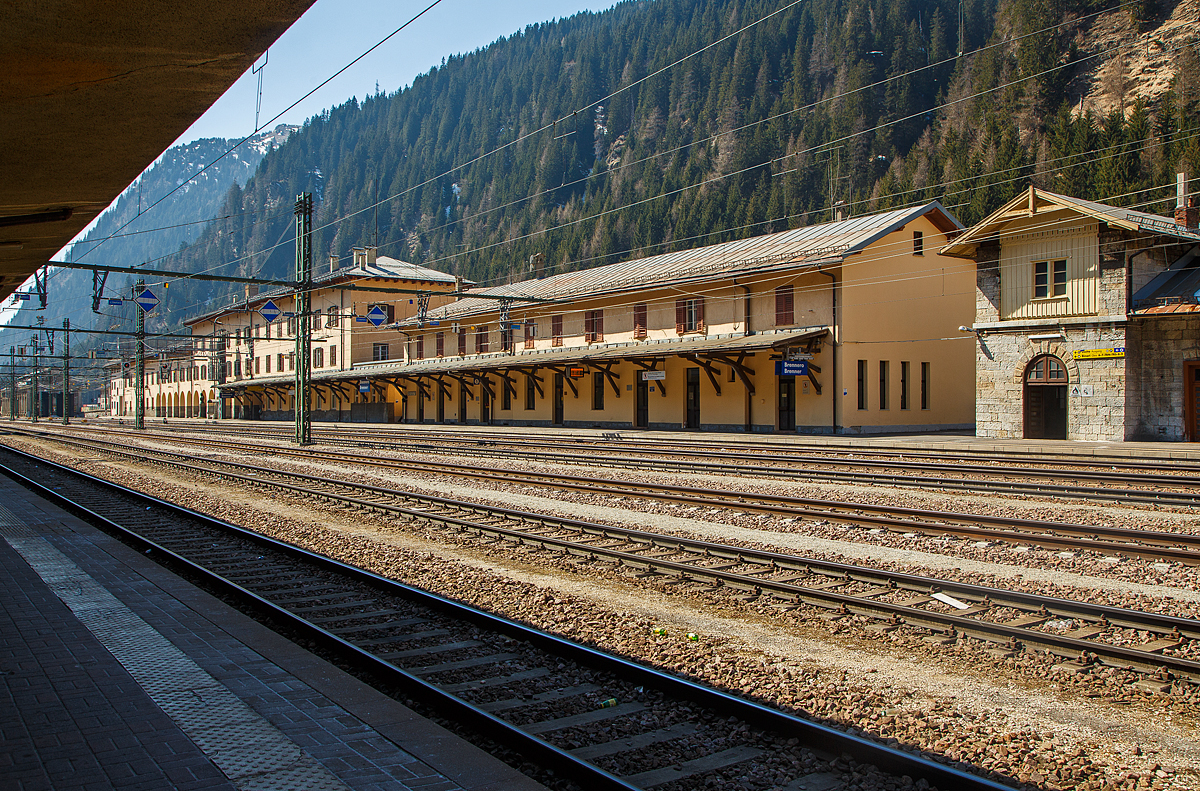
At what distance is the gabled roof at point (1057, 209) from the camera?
2481cm

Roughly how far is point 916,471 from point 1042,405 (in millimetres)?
11605

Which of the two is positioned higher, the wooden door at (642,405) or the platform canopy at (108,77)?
the platform canopy at (108,77)

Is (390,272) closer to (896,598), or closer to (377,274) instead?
(377,274)

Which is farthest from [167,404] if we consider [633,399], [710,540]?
[710,540]

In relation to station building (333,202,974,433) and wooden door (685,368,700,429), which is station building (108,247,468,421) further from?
wooden door (685,368,700,429)

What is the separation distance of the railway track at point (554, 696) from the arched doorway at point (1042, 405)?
24.9 metres

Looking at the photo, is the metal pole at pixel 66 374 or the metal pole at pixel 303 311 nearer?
the metal pole at pixel 303 311

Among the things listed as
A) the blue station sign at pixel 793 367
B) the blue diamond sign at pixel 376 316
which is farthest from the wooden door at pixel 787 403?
the blue diamond sign at pixel 376 316

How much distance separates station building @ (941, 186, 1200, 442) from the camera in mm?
24734

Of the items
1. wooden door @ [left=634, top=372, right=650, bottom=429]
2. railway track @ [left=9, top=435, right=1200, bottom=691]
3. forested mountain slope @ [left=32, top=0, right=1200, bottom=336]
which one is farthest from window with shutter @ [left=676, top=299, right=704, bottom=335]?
railway track @ [left=9, top=435, right=1200, bottom=691]

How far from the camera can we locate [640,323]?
39.3m

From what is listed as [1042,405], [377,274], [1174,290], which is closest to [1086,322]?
[1174,290]

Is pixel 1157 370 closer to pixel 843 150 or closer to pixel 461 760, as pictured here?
pixel 461 760

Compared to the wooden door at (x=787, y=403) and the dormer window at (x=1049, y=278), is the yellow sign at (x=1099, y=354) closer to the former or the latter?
the dormer window at (x=1049, y=278)
